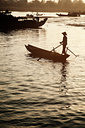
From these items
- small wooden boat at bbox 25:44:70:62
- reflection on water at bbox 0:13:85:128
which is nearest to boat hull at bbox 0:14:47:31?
small wooden boat at bbox 25:44:70:62

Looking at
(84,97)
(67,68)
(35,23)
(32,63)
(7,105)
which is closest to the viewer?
(7,105)

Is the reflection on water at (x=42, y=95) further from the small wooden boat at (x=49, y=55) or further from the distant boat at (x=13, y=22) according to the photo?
the distant boat at (x=13, y=22)

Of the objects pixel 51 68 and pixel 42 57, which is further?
pixel 42 57

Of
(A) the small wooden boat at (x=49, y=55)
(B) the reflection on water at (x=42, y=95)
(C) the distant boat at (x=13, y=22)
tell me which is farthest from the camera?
(C) the distant boat at (x=13, y=22)

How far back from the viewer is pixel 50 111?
9.11 meters

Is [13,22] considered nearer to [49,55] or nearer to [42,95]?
[49,55]

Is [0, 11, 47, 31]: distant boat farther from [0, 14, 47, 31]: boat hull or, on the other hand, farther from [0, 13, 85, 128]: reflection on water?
[0, 13, 85, 128]: reflection on water

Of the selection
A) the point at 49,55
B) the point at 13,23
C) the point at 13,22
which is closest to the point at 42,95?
the point at 49,55

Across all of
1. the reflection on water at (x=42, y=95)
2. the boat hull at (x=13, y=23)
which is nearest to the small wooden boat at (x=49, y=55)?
the reflection on water at (x=42, y=95)

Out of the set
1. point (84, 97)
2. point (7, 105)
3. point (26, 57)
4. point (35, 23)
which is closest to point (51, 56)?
point (26, 57)

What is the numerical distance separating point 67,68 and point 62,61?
2.16 meters

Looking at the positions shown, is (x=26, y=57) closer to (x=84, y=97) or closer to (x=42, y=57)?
(x=42, y=57)

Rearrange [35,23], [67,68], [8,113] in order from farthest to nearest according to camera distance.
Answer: [35,23] → [67,68] → [8,113]

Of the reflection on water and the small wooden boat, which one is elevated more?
the small wooden boat
